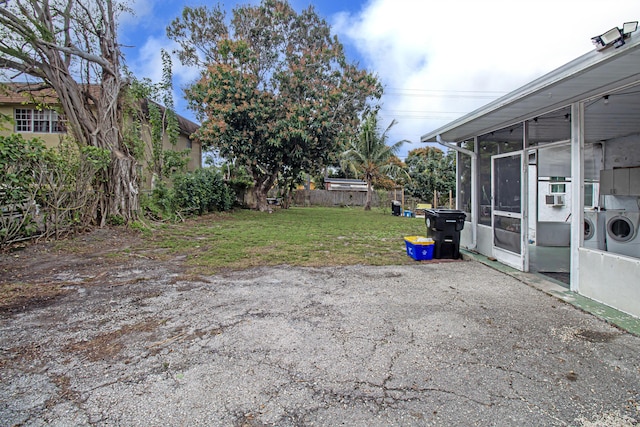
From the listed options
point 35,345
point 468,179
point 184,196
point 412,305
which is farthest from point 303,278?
point 184,196

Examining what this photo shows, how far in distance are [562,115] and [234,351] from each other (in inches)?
190

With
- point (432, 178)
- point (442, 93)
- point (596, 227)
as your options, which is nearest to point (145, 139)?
point (596, 227)

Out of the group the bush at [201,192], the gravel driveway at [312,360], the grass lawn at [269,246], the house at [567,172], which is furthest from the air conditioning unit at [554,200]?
the bush at [201,192]

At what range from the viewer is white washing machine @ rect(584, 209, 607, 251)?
494 cm

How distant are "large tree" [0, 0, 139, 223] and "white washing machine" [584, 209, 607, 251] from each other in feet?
32.4

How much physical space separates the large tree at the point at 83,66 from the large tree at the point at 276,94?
4130 mm

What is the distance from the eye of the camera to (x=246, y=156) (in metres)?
14.1

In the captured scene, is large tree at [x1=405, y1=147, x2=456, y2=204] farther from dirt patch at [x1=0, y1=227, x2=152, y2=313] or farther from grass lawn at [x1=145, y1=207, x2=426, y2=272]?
dirt patch at [x1=0, y1=227, x2=152, y2=313]

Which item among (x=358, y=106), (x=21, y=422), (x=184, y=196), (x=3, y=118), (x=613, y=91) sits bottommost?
(x=21, y=422)

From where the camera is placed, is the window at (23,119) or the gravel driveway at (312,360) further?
the window at (23,119)

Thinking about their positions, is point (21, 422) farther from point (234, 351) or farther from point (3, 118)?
point (3, 118)

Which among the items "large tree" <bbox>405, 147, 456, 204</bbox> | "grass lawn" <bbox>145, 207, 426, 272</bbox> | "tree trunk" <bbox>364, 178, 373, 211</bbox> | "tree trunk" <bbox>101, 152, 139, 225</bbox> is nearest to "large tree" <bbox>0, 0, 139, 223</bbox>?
"tree trunk" <bbox>101, 152, 139, 225</bbox>

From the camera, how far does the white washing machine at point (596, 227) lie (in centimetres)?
494

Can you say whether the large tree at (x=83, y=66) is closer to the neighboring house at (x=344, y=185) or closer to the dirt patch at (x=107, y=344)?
the dirt patch at (x=107, y=344)
